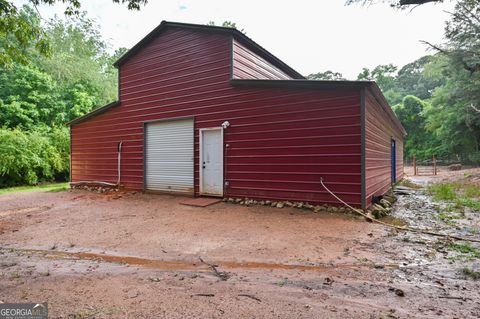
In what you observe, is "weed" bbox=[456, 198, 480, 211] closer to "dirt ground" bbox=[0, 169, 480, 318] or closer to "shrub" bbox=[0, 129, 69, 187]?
"dirt ground" bbox=[0, 169, 480, 318]

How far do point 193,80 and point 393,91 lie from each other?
4088cm

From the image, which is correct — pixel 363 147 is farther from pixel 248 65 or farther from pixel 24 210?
pixel 24 210

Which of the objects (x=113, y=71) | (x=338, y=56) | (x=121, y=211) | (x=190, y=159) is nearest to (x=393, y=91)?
(x=338, y=56)

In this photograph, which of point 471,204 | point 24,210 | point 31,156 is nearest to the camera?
point 471,204

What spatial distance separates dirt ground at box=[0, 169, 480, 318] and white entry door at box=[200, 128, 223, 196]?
1.90 metres

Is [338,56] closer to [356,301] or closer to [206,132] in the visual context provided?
[206,132]

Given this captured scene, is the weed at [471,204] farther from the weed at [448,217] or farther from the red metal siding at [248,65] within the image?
the red metal siding at [248,65]

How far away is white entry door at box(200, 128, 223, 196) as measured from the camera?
7.43 meters

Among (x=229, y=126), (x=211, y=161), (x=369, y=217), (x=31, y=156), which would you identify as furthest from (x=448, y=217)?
(x=31, y=156)

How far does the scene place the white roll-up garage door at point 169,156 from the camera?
8078 millimetres

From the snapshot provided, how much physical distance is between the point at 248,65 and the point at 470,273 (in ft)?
23.0

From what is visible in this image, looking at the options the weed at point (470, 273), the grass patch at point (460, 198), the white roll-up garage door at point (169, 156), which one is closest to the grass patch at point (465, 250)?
the weed at point (470, 273)

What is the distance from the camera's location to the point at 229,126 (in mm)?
7246

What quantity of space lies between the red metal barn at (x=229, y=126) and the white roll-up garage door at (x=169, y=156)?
0.03m
